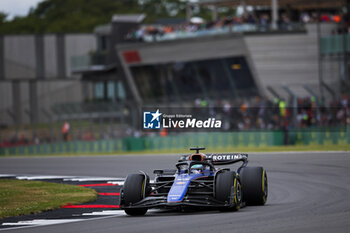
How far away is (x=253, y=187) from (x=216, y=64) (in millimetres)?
29210

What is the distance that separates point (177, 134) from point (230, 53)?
966cm

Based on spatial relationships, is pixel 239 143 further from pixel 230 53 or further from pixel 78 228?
pixel 78 228

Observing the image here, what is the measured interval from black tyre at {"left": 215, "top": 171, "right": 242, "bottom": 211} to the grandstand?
57.8 feet

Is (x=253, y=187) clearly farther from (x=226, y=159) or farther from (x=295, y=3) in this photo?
(x=295, y=3)

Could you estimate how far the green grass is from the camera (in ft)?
43.1

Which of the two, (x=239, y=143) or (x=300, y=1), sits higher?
(x=300, y=1)

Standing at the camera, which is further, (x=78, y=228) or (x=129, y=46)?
(x=129, y=46)

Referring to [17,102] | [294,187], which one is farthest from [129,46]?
[294,187]

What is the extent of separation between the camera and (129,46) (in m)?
46.8

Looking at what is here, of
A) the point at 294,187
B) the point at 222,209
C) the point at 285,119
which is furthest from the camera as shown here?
the point at 285,119

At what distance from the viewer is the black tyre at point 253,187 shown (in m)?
12.4

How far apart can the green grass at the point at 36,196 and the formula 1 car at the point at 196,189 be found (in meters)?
2.06

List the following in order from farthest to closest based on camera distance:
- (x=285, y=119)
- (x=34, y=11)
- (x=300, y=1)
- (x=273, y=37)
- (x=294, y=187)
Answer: (x=34, y=11), (x=300, y=1), (x=273, y=37), (x=285, y=119), (x=294, y=187)

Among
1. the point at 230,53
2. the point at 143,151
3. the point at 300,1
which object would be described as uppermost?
the point at 300,1
